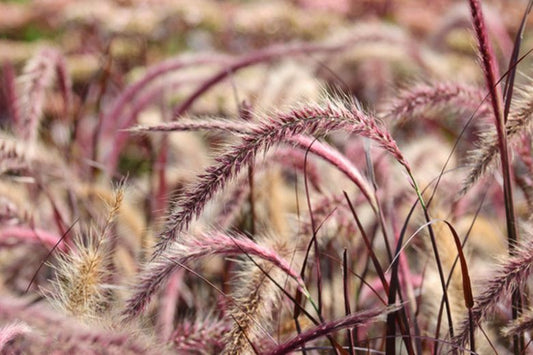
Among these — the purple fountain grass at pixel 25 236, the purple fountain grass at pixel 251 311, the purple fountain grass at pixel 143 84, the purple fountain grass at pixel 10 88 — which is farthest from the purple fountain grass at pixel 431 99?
the purple fountain grass at pixel 10 88

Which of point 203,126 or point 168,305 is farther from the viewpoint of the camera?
point 168,305

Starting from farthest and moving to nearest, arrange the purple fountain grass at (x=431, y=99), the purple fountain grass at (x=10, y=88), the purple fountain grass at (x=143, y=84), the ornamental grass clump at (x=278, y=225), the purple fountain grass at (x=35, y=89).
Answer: the purple fountain grass at (x=10, y=88)
the purple fountain grass at (x=143, y=84)
the purple fountain grass at (x=35, y=89)
the purple fountain grass at (x=431, y=99)
the ornamental grass clump at (x=278, y=225)

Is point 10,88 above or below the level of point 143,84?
below

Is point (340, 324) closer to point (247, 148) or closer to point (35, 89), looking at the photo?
point (247, 148)

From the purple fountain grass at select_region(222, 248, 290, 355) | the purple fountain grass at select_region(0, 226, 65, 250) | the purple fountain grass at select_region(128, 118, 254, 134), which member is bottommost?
the purple fountain grass at select_region(0, 226, 65, 250)

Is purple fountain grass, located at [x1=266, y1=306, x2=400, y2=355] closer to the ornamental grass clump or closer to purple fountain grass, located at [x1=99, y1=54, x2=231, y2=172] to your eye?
the ornamental grass clump

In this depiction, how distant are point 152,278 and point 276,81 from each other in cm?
134

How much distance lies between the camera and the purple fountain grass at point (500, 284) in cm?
94

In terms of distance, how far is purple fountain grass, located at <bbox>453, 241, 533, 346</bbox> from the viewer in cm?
94

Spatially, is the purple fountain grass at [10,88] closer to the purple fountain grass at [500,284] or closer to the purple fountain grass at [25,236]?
the purple fountain grass at [25,236]

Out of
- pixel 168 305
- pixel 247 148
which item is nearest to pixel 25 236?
pixel 168 305

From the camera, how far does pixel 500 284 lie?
0.95 meters

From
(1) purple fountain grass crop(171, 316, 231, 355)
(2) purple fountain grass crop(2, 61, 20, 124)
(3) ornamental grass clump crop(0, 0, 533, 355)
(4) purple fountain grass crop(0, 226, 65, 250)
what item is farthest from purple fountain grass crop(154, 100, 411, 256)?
(2) purple fountain grass crop(2, 61, 20, 124)

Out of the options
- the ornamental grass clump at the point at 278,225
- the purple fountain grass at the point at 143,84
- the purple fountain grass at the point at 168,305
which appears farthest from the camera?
the purple fountain grass at the point at 143,84
